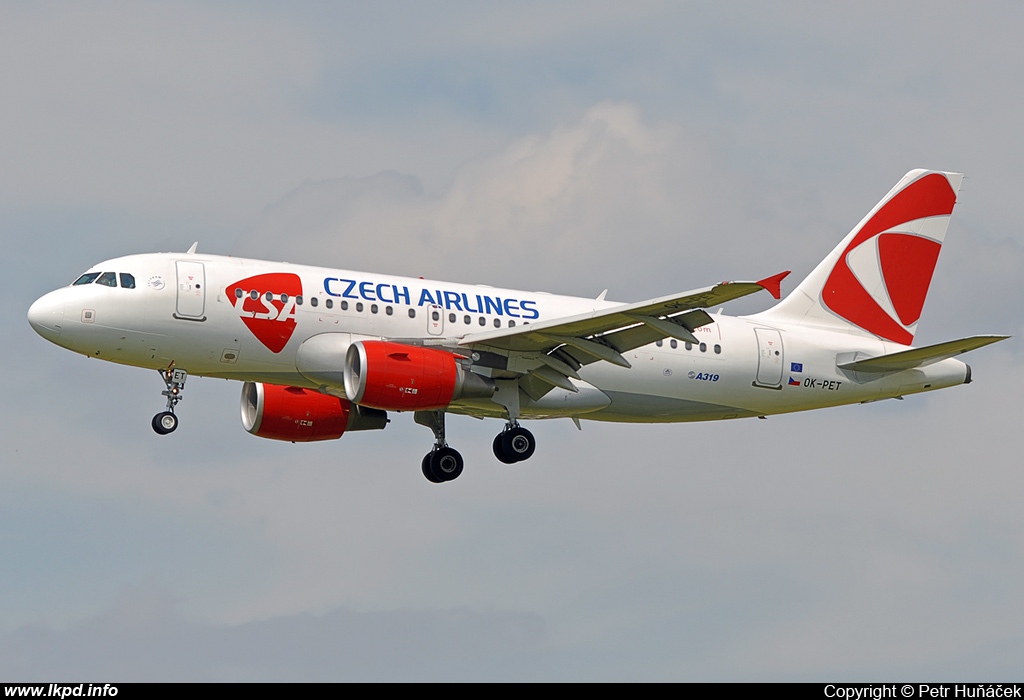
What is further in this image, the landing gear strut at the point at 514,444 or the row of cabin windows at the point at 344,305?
the landing gear strut at the point at 514,444

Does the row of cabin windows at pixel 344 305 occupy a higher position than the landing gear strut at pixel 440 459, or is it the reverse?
the row of cabin windows at pixel 344 305

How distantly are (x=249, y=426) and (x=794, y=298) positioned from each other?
17.2 metres

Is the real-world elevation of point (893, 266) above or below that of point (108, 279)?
above

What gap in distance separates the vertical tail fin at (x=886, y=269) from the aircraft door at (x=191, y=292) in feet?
58.3

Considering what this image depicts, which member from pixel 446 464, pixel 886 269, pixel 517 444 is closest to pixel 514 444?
pixel 517 444

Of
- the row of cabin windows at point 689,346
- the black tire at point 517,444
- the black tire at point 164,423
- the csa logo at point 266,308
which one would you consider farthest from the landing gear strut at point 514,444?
the black tire at point 164,423

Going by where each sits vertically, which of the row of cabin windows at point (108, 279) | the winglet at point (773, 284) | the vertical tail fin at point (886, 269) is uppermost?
the vertical tail fin at point (886, 269)

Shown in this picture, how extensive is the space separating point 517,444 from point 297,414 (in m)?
7.23

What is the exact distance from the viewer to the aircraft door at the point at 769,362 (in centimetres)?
4734

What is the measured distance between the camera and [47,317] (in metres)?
41.2

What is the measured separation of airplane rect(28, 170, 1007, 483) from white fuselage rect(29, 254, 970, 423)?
1.8 inches

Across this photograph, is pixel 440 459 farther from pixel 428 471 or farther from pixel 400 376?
pixel 400 376

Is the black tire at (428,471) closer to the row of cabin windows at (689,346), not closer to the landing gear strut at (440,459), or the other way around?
the landing gear strut at (440,459)
